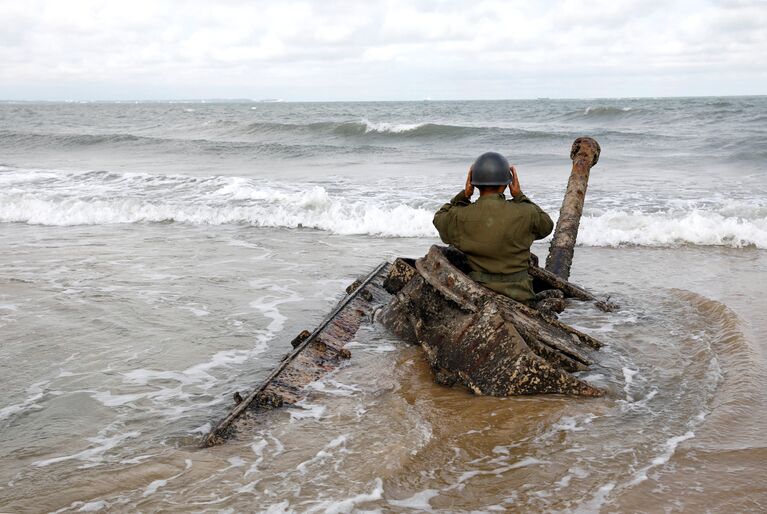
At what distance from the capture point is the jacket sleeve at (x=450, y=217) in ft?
17.6

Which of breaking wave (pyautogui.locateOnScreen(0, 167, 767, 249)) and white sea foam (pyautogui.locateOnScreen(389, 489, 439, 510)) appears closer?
white sea foam (pyautogui.locateOnScreen(389, 489, 439, 510))

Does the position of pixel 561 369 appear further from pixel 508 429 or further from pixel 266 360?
pixel 266 360

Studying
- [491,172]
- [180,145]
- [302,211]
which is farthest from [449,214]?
[180,145]

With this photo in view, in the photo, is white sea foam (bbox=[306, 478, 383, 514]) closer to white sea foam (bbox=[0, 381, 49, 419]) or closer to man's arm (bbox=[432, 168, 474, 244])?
man's arm (bbox=[432, 168, 474, 244])

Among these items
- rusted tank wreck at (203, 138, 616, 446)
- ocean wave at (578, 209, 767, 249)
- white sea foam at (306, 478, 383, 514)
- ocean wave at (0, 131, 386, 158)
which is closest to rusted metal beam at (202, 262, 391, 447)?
rusted tank wreck at (203, 138, 616, 446)

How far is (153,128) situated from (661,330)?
44.9 meters

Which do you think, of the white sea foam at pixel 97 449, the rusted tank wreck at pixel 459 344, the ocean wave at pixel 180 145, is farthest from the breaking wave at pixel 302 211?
the ocean wave at pixel 180 145

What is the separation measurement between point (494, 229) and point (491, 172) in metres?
0.45

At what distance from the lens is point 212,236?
11836 mm

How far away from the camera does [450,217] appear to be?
535cm

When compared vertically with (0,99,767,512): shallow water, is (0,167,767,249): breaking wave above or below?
above

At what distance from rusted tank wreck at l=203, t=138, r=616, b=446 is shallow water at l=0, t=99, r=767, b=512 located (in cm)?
13

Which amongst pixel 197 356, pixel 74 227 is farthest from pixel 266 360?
pixel 74 227

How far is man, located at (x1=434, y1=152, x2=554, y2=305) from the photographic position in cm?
516
